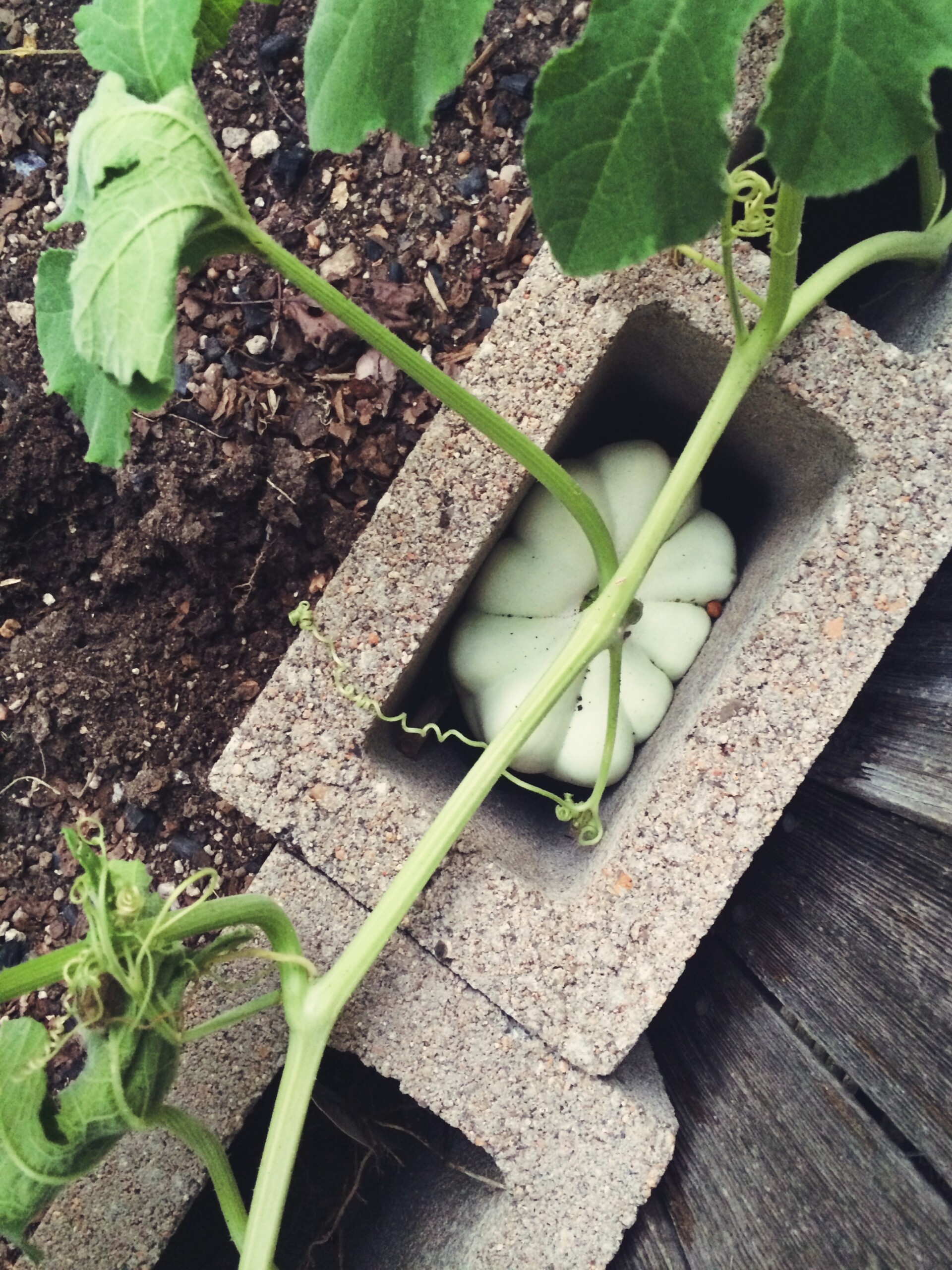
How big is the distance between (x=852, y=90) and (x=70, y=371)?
2.01 feet

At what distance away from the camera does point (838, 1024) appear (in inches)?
33.3

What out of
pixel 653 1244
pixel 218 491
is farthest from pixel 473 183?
pixel 653 1244

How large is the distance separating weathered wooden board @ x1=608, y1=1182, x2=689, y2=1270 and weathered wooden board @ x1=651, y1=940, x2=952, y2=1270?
0.04ft

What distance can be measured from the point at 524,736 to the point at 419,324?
58 cm

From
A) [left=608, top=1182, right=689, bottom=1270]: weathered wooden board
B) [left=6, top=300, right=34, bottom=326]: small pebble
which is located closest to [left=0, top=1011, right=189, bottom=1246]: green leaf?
[left=608, top=1182, right=689, bottom=1270]: weathered wooden board

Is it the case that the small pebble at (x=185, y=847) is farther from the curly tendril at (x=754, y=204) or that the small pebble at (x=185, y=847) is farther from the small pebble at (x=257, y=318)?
the curly tendril at (x=754, y=204)

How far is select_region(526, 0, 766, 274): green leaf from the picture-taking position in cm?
51

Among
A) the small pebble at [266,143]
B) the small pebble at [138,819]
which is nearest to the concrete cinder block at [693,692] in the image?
the small pebble at [138,819]

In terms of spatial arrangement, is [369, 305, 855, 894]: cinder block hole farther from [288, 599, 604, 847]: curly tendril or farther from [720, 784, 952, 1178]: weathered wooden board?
[720, 784, 952, 1178]: weathered wooden board

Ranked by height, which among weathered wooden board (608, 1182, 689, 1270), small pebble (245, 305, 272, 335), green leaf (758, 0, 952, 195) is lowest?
weathered wooden board (608, 1182, 689, 1270)

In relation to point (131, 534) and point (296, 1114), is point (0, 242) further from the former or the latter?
point (296, 1114)

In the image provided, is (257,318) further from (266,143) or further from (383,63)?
(383,63)

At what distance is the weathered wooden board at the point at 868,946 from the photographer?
73 centimetres

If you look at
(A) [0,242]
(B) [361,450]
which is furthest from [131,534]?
(A) [0,242]
